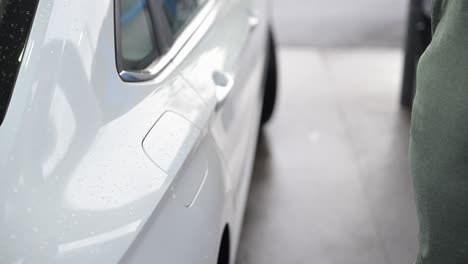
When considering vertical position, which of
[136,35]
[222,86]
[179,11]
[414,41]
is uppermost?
[136,35]

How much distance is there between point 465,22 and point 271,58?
2944mm

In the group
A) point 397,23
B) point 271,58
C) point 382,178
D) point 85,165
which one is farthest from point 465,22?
point 397,23

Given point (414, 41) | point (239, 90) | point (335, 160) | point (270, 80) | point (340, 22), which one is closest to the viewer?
point (239, 90)

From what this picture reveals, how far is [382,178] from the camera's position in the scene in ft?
14.9

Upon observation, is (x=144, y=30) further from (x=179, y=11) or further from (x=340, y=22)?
(x=340, y=22)

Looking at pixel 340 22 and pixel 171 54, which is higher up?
pixel 171 54

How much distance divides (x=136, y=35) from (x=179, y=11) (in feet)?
1.70

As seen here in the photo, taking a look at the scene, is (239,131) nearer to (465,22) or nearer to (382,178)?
(465,22)

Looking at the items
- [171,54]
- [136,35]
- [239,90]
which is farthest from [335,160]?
[136,35]

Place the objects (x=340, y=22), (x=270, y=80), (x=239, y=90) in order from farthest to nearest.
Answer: (x=340, y=22) < (x=270, y=80) < (x=239, y=90)

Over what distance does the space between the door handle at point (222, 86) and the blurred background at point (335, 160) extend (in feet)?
4.34

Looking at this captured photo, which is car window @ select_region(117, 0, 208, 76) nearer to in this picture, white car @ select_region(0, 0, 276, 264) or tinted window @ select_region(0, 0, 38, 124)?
white car @ select_region(0, 0, 276, 264)

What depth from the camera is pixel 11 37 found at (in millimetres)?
1949

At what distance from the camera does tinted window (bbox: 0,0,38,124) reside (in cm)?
189
